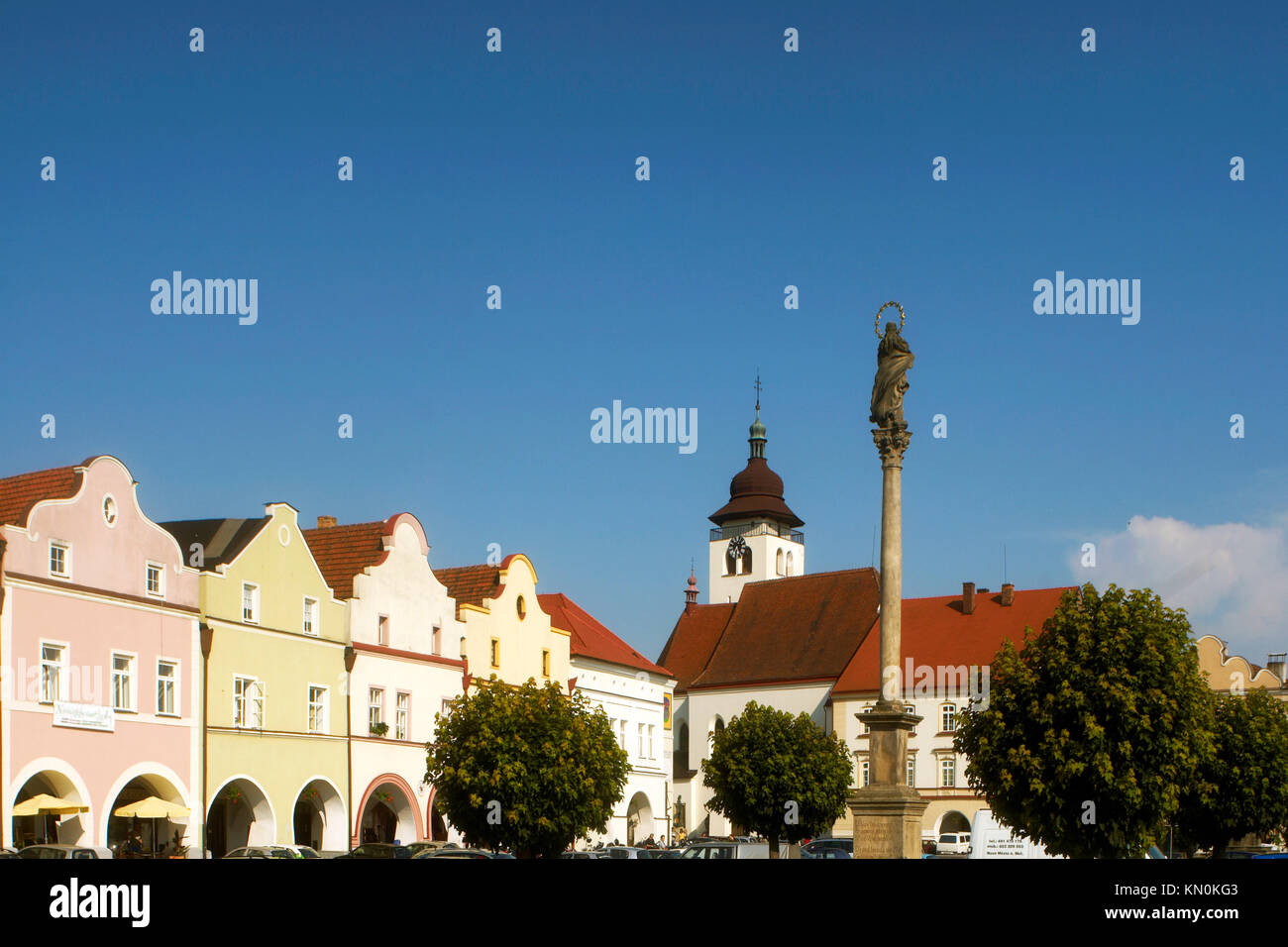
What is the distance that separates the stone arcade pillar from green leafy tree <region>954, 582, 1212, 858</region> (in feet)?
37.4

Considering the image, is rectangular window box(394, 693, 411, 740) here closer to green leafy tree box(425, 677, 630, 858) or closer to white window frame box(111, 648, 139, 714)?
green leafy tree box(425, 677, 630, 858)

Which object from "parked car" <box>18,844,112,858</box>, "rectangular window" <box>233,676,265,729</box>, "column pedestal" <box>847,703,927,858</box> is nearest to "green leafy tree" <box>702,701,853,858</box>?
"rectangular window" <box>233,676,265,729</box>

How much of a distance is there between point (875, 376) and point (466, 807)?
59.7 ft

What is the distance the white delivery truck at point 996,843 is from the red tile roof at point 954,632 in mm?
33568

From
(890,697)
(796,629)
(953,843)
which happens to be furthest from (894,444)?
(796,629)

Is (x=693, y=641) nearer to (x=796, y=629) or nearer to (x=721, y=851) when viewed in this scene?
(x=796, y=629)

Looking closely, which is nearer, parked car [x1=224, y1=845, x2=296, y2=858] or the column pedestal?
the column pedestal

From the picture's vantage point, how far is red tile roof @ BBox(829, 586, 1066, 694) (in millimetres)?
85188

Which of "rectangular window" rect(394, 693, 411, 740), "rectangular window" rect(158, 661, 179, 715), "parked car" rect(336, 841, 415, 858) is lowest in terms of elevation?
"parked car" rect(336, 841, 415, 858)

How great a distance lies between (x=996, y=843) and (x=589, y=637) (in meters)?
26.7

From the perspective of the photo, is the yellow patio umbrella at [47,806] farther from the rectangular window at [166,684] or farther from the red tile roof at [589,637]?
the red tile roof at [589,637]

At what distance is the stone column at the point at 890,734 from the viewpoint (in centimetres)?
3081

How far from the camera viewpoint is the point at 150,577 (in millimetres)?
42344

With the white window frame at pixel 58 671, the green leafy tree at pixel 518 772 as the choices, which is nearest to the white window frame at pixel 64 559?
the white window frame at pixel 58 671
